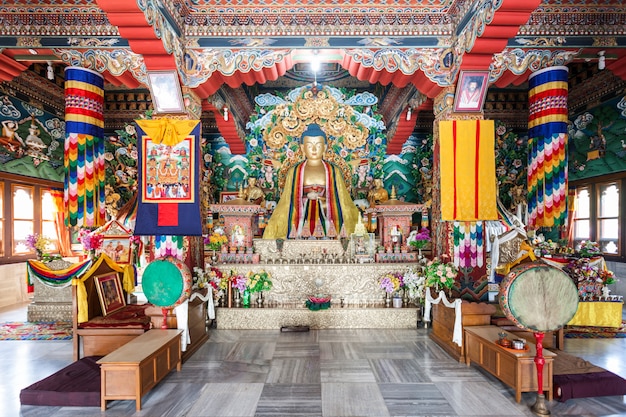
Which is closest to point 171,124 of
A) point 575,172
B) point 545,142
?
point 545,142

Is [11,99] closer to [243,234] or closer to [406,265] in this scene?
[243,234]

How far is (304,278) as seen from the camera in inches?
251

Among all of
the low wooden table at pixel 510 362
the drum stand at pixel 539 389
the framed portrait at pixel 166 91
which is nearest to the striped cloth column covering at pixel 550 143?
the low wooden table at pixel 510 362

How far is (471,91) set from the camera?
565 cm

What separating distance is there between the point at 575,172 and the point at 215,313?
919cm

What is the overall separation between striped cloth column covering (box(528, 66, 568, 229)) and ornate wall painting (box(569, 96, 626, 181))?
7.97 feet

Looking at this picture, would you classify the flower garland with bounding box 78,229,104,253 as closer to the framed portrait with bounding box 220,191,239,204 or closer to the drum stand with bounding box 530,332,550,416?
the framed portrait with bounding box 220,191,239,204

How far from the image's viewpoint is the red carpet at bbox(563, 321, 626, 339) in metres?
5.66

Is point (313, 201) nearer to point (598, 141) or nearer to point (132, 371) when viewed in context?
point (132, 371)

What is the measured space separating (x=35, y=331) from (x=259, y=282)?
158 inches

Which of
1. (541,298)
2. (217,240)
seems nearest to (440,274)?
(541,298)

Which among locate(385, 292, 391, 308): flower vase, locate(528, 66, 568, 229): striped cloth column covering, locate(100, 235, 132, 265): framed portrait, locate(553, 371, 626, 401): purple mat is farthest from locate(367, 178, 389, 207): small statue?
locate(100, 235, 132, 265): framed portrait

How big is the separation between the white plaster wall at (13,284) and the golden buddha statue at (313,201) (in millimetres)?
5915

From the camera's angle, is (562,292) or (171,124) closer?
(562,292)
